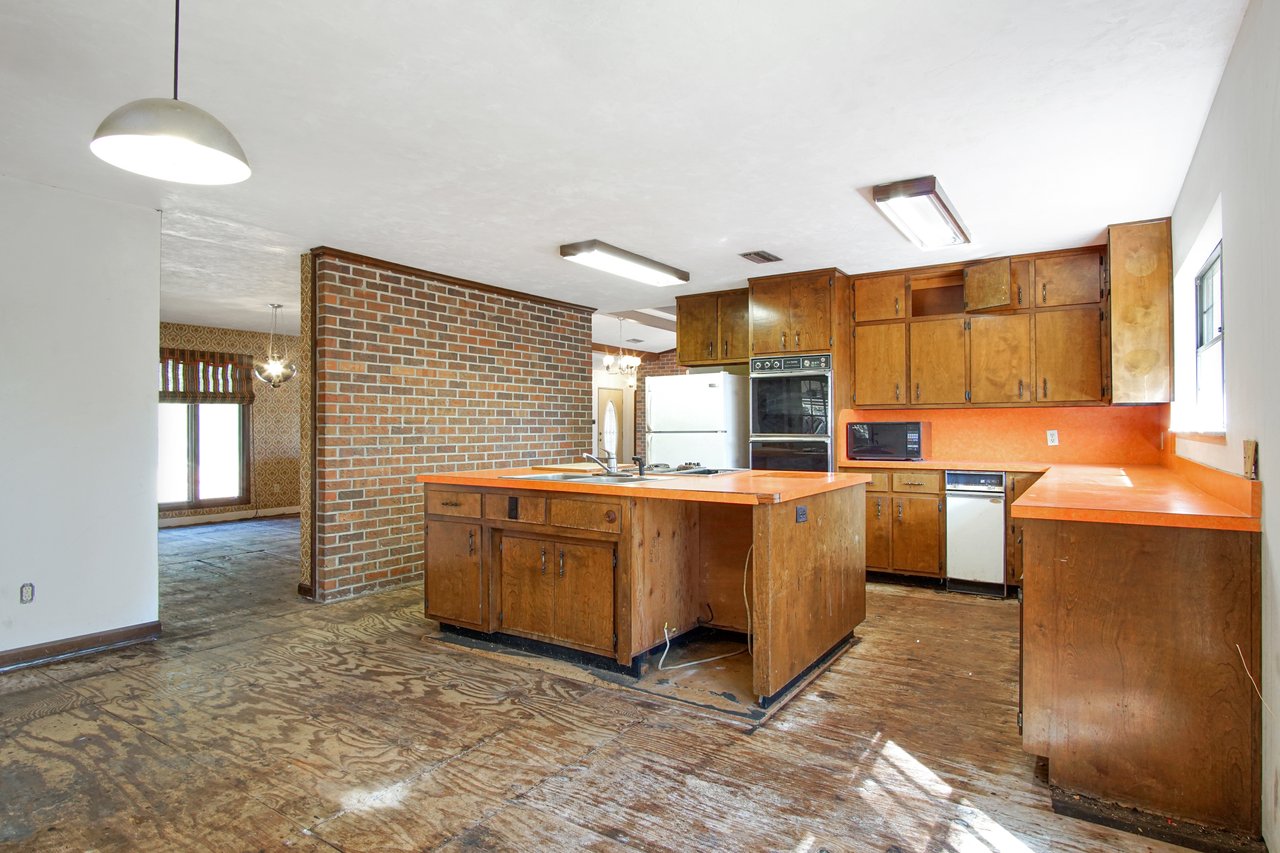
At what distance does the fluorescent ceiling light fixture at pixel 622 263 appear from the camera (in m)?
4.47

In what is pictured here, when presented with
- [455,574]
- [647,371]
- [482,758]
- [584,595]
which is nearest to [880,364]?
[584,595]

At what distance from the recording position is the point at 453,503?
3.58 metres

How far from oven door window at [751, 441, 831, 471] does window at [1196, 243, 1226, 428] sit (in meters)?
2.31

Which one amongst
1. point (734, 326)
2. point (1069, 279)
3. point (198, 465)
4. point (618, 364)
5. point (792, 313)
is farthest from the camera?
point (618, 364)

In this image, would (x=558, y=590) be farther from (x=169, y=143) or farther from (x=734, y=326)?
(x=734, y=326)

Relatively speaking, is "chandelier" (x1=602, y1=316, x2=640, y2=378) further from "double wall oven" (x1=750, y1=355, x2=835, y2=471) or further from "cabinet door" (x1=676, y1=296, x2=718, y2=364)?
"double wall oven" (x1=750, y1=355, x2=835, y2=471)

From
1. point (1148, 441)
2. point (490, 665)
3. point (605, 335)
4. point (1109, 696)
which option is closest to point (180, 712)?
point (490, 665)

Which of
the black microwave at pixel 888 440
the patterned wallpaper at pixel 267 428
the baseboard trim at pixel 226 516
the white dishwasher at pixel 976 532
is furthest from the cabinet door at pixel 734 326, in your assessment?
the baseboard trim at pixel 226 516

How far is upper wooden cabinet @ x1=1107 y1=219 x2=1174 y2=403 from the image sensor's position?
4086 millimetres

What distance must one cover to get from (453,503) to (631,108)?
214 cm

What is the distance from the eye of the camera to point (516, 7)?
1993 mm

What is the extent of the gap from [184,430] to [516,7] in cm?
827

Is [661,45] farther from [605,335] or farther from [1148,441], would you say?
[605,335]

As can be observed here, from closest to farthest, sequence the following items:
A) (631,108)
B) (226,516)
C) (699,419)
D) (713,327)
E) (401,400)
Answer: (631,108) → (401,400) → (699,419) → (713,327) → (226,516)
